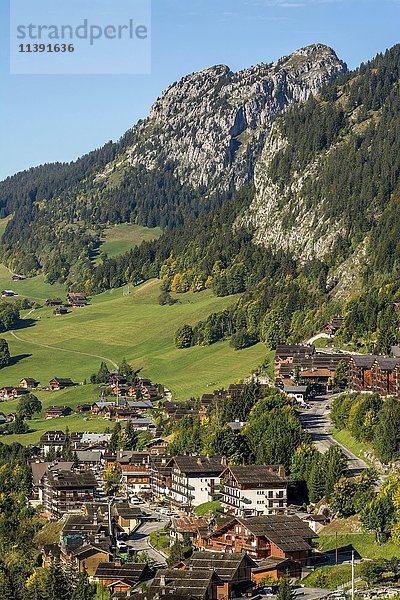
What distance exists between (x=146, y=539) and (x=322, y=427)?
35076 mm

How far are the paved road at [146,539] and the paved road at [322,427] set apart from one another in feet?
64.9

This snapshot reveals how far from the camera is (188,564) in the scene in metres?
99.2

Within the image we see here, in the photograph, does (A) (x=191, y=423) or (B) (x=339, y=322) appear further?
(B) (x=339, y=322)

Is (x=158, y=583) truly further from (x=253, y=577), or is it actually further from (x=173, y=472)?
(x=173, y=472)

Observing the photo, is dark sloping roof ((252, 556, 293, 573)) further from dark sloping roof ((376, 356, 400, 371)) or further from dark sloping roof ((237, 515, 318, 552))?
dark sloping roof ((376, 356, 400, 371))

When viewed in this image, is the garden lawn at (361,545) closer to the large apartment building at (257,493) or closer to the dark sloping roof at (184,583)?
the large apartment building at (257,493)

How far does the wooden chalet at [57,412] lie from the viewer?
195250 mm

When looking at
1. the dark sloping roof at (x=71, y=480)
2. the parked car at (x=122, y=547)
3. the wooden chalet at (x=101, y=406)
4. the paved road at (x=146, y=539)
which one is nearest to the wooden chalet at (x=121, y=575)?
the paved road at (x=146, y=539)

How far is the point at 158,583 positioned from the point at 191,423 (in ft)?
206

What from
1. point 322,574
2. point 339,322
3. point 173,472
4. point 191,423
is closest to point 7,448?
point 191,423

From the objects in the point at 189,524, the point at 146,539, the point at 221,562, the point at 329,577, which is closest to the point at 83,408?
the point at 146,539

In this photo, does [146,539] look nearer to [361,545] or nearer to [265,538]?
[265,538]

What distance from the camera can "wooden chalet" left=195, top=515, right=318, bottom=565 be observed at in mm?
100250

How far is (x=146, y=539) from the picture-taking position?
4552 inches
